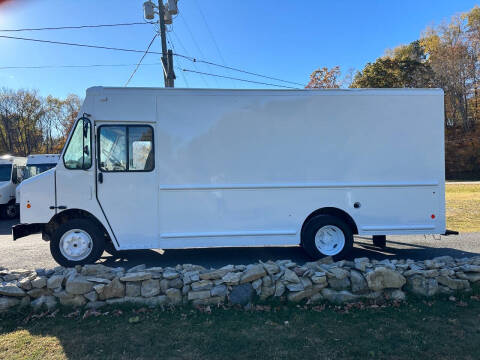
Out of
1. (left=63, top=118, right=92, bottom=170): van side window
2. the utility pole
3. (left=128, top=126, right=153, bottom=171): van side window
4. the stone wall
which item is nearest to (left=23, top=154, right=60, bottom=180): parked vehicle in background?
the utility pole

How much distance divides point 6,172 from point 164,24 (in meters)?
9.26

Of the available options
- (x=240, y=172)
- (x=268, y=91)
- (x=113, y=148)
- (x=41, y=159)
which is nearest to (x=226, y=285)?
(x=240, y=172)

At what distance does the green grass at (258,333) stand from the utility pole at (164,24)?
10.3m

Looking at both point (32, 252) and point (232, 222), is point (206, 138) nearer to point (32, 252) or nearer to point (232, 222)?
point (232, 222)

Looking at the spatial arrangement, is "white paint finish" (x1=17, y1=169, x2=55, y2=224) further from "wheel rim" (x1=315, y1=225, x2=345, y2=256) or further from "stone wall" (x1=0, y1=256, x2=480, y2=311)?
"wheel rim" (x1=315, y1=225, x2=345, y2=256)

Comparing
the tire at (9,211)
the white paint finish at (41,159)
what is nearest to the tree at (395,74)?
the white paint finish at (41,159)

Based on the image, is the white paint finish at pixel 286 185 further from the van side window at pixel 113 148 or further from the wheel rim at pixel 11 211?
the wheel rim at pixel 11 211

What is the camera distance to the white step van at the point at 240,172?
5156 mm

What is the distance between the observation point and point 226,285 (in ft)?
12.3

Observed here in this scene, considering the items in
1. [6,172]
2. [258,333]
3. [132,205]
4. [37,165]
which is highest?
[37,165]

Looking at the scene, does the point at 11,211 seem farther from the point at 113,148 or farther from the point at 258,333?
the point at 258,333

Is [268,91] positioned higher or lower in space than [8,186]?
higher

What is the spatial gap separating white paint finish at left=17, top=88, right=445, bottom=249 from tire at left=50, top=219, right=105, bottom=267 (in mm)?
267

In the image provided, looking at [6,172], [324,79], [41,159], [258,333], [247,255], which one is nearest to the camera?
[258,333]
